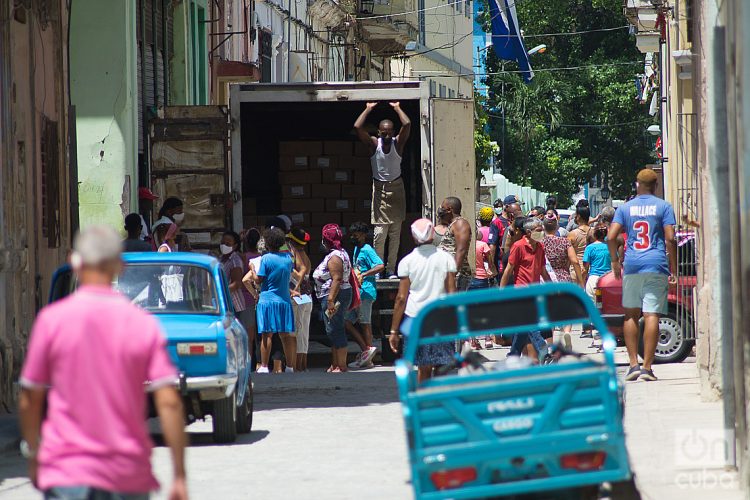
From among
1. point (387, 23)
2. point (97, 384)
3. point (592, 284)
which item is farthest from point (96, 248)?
point (387, 23)

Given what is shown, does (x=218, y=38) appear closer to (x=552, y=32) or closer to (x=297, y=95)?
(x=297, y=95)

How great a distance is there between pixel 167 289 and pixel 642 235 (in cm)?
463

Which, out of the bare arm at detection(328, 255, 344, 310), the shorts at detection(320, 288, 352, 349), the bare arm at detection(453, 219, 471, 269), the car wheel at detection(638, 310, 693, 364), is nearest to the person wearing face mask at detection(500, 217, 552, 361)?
the bare arm at detection(453, 219, 471, 269)

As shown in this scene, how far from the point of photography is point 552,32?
66062 mm

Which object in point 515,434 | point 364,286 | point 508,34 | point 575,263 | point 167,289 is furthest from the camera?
point 508,34

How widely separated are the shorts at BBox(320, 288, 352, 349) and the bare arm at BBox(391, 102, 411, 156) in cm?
237

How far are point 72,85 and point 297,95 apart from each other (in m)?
3.68

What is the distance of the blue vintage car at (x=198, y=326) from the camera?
11.5 metres

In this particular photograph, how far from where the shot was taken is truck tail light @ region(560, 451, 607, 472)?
293 inches

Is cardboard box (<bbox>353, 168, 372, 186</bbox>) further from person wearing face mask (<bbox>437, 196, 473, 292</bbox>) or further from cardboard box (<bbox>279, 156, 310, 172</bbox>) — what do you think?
person wearing face mask (<bbox>437, 196, 473, 292</bbox>)

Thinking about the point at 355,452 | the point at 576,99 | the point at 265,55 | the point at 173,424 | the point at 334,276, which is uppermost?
the point at 576,99

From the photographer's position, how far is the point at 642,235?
47.0ft

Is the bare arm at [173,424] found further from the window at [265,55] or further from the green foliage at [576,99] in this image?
the green foliage at [576,99]

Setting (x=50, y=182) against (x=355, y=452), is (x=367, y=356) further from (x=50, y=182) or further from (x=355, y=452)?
(x=355, y=452)
